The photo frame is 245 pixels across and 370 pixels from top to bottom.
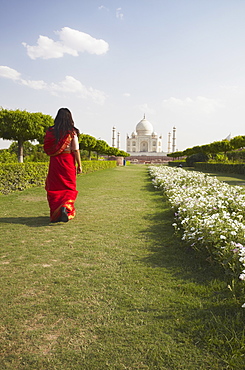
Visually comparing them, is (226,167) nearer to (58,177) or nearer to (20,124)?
(20,124)

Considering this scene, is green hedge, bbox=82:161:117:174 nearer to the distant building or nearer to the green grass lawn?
the green grass lawn

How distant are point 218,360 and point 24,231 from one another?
11.5ft

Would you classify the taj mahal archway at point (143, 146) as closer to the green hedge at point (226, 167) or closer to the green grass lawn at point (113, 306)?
the green hedge at point (226, 167)

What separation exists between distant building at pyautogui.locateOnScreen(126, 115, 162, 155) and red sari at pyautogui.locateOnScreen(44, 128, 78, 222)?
91816 millimetres

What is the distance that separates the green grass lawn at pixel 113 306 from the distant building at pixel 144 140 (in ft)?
306

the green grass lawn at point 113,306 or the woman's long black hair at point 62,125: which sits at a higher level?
the woman's long black hair at point 62,125

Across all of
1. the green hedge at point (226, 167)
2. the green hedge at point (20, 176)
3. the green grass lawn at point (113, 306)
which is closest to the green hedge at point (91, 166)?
the green hedge at point (20, 176)

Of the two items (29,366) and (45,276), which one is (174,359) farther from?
(45,276)

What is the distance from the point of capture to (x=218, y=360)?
66.4 inches

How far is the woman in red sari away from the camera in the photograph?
15.9 feet

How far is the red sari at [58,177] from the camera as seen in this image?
4863 millimetres

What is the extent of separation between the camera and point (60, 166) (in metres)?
4.92

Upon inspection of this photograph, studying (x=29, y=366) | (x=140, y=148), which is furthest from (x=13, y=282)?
(x=140, y=148)

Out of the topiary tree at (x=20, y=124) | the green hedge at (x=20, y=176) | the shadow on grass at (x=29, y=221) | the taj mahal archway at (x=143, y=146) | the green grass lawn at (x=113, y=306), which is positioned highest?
the taj mahal archway at (x=143, y=146)
